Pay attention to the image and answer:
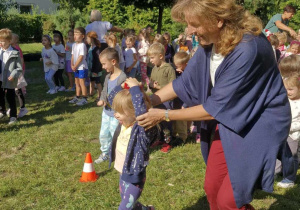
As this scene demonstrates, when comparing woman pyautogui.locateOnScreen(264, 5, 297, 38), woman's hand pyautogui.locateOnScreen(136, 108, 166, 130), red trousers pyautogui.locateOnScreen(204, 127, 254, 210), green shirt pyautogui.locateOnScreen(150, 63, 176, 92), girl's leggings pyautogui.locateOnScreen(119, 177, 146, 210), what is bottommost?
girl's leggings pyautogui.locateOnScreen(119, 177, 146, 210)

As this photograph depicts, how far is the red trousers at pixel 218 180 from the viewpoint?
101 inches

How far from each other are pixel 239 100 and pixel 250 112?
12 centimetres

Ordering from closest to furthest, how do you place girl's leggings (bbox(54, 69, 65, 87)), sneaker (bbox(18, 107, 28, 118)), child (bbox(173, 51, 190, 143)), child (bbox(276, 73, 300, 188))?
child (bbox(276, 73, 300, 188)) → child (bbox(173, 51, 190, 143)) → sneaker (bbox(18, 107, 28, 118)) → girl's leggings (bbox(54, 69, 65, 87))

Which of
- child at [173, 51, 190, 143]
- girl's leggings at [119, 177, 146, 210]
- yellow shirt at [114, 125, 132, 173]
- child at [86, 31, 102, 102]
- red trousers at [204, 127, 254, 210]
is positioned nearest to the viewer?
red trousers at [204, 127, 254, 210]

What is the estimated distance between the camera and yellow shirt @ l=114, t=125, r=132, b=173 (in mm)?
3146

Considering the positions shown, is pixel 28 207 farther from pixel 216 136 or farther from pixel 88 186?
pixel 216 136

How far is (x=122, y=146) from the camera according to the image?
125 inches

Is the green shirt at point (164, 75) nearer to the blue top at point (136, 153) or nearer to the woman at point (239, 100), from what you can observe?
the blue top at point (136, 153)

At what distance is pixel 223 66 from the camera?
2.40 meters

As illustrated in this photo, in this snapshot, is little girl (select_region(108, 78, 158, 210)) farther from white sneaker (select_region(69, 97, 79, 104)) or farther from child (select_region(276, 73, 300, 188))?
white sneaker (select_region(69, 97, 79, 104))

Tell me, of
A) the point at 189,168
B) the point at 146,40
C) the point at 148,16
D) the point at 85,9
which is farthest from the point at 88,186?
the point at 85,9

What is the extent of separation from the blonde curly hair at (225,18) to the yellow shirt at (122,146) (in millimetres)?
1194

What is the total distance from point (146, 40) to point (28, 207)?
787 cm

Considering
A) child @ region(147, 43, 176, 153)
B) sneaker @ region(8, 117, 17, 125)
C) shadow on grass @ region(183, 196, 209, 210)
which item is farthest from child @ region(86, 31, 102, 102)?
shadow on grass @ region(183, 196, 209, 210)
